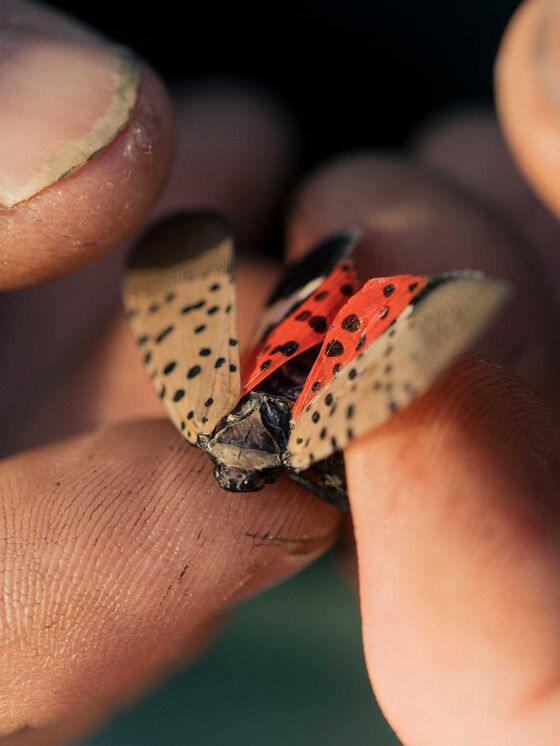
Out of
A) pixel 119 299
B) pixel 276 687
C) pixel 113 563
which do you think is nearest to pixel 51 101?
pixel 113 563

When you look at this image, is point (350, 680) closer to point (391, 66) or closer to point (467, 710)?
point (467, 710)

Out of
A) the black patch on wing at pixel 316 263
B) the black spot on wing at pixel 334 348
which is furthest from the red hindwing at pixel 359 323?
the black patch on wing at pixel 316 263

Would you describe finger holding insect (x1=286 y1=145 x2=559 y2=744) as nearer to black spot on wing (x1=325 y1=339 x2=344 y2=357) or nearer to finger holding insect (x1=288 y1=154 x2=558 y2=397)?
black spot on wing (x1=325 y1=339 x2=344 y2=357)

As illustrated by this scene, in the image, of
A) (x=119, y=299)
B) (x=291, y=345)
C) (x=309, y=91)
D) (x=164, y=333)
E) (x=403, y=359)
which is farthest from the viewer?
(x=309, y=91)

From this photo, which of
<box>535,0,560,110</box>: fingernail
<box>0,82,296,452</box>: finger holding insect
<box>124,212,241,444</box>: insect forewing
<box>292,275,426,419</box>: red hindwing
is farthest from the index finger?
<box>0,82,296,452</box>: finger holding insect

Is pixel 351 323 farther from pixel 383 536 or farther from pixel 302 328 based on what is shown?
pixel 383 536

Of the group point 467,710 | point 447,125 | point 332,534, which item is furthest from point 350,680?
point 447,125
